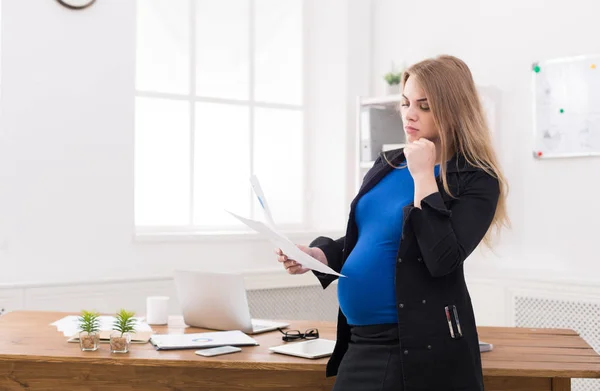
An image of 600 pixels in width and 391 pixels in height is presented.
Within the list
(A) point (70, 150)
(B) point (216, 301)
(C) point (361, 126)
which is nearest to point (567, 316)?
(C) point (361, 126)

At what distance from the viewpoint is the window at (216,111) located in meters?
4.27

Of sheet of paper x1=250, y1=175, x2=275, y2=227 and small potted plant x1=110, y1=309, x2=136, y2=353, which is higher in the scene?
sheet of paper x1=250, y1=175, x2=275, y2=227

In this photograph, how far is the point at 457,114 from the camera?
69.6 inches

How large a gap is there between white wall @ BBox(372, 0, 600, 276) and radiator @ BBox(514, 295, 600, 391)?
0.16 m

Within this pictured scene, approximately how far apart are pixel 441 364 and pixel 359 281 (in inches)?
11.0

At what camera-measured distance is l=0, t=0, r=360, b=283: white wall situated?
357 centimetres

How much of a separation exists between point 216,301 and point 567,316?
2047 millimetres

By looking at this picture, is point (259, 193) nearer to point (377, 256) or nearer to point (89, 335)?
point (377, 256)

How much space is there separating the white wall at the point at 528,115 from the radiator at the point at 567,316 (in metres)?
0.16

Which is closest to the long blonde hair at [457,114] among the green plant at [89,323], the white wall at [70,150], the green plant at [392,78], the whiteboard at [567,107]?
the green plant at [89,323]

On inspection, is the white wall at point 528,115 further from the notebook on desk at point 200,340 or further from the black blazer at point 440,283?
the black blazer at point 440,283

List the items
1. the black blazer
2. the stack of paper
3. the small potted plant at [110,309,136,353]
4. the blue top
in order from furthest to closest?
the stack of paper, the small potted plant at [110,309,136,353], the blue top, the black blazer

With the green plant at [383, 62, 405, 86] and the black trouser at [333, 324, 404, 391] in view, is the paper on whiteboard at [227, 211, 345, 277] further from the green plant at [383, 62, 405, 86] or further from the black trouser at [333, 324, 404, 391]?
the green plant at [383, 62, 405, 86]

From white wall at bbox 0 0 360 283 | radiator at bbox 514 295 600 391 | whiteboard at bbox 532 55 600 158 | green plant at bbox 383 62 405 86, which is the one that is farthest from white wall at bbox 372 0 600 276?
white wall at bbox 0 0 360 283
